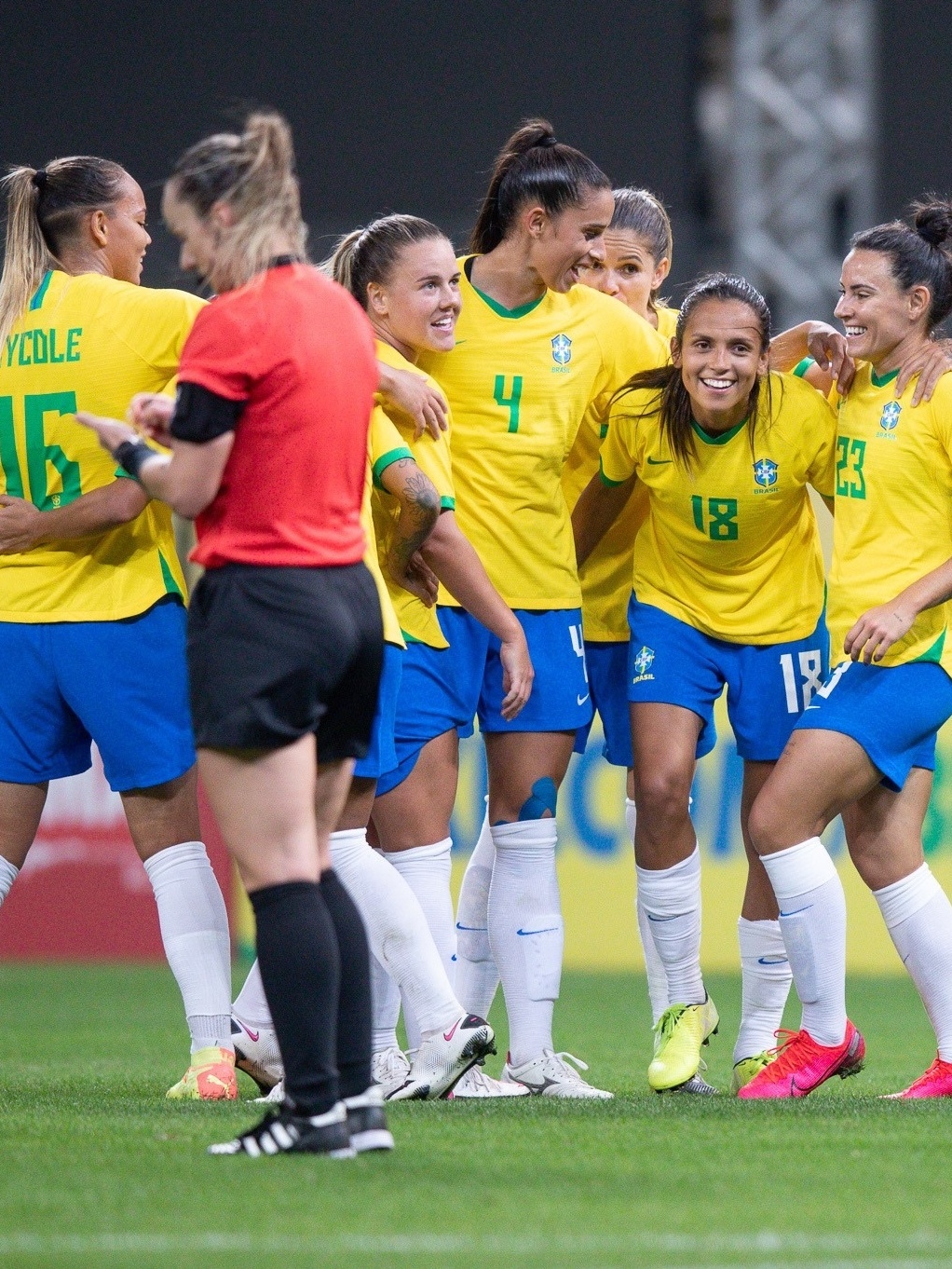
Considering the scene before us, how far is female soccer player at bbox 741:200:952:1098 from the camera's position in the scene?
4.06 m

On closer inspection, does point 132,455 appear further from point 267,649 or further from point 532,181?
point 532,181

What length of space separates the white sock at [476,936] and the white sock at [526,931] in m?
0.34

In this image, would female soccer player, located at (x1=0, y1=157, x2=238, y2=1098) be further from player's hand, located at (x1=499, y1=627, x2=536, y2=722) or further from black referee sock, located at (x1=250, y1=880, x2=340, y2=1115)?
black referee sock, located at (x1=250, y1=880, x2=340, y2=1115)

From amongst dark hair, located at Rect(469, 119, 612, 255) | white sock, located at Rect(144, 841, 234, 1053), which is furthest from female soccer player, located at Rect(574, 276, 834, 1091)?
white sock, located at Rect(144, 841, 234, 1053)

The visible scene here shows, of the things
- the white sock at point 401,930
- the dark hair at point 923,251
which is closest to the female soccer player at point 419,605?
the white sock at point 401,930

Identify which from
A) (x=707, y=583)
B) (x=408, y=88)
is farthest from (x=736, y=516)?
(x=408, y=88)

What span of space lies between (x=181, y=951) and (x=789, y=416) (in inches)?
74.1

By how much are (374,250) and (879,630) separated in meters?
1.42

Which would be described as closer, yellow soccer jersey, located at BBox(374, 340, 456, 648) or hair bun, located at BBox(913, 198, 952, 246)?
yellow soccer jersey, located at BBox(374, 340, 456, 648)

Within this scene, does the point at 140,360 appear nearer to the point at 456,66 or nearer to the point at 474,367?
the point at 474,367

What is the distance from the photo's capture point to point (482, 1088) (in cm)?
416

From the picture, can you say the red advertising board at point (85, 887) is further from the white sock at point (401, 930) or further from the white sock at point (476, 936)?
the white sock at point (401, 930)

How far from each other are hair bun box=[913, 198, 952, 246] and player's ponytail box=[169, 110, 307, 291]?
1.87 meters

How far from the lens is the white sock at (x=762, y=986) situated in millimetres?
4508
